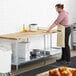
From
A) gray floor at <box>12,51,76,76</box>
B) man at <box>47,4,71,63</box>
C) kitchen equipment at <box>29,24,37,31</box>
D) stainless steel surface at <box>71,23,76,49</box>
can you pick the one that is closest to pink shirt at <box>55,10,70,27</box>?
man at <box>47,4,71,63</box>

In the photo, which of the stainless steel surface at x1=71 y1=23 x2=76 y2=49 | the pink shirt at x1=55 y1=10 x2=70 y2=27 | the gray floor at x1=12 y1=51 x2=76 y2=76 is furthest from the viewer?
the stainless steel surface at x1=71 y1=23 x2=76 y2=49

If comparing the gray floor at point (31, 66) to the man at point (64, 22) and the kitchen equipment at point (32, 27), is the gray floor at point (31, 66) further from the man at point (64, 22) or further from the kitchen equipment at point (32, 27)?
the kitchen equipment at point (32, 27)

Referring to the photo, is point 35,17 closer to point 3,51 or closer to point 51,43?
Result: point 51,43

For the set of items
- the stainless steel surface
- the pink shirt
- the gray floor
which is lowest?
the gray floor

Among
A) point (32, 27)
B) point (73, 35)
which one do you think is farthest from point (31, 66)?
point (73, 35)

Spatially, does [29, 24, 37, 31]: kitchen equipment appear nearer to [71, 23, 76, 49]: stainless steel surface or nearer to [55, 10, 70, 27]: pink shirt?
[55, 10, 70, 27]: pink shirt

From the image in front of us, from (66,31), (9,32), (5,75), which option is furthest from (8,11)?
(5,75)

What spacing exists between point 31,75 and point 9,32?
4.09ft

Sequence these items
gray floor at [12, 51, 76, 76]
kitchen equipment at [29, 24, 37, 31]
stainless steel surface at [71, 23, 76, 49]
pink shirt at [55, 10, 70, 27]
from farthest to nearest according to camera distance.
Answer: stainless steel surface at [71, 23, 76, 49] < kitchen equipment at [29, 24, 37, 31] < pink shirt at [55, 10, 70, 27] < gray floor at [12, 51, 76, 76]

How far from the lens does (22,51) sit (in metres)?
5.42

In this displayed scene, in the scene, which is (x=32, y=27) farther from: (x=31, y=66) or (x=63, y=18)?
(x=31, y=66)

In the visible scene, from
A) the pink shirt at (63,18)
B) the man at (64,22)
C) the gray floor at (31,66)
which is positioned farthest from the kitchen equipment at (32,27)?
the gray floor at (31,66)

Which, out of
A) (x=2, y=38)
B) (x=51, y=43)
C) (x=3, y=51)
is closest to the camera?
(x=3, y=51)

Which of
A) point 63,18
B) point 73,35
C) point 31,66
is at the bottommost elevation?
point 31,66
